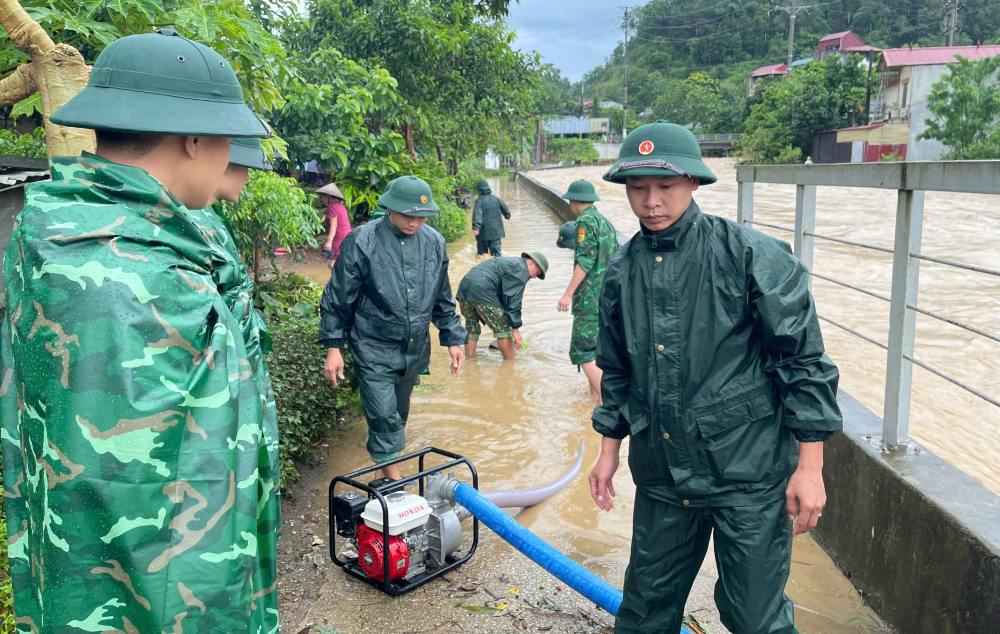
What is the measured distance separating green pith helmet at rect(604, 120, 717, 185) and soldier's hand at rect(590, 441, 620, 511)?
982 millimetres

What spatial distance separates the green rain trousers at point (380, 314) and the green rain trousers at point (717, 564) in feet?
7.24

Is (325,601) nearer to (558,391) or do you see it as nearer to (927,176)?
(927,176)

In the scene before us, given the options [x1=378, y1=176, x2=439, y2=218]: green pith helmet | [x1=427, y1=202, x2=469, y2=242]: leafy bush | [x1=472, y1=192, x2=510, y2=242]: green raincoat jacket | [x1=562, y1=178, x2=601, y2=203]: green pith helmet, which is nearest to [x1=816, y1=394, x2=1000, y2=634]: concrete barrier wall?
[x1=378, y1=176, x2=439, y2=218]: green pith helmet

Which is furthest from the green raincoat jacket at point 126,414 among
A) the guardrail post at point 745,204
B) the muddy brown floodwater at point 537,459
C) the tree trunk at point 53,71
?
the guardrail post at point 745,204

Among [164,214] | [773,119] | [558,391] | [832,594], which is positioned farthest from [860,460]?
[773,119]

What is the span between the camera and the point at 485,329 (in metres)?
10.1

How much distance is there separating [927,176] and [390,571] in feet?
9.11

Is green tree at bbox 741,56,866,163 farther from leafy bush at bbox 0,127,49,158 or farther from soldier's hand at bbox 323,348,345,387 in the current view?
soldier's hand at bbox 323,348,345,387

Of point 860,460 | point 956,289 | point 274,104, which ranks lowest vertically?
point 956,289

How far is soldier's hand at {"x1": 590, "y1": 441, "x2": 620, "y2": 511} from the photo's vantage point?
115 inches

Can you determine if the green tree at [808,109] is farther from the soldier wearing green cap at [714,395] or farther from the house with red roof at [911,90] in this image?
the soldier wearing green cap at [714,395]

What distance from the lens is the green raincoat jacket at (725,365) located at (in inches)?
96.6

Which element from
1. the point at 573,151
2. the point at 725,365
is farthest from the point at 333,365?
the point at 573,151

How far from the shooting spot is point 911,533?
3199mm
